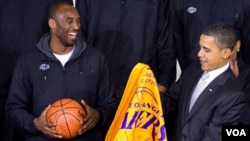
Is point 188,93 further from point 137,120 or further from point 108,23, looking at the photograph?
point 108,23

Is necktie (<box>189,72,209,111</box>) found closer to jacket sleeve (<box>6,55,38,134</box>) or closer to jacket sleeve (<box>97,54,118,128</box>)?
jacket sleeve (<box>97,54,118,128</box>)

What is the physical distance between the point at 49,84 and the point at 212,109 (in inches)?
39.4

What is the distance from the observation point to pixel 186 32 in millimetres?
4137

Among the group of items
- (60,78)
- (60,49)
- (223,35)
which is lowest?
(60,78)

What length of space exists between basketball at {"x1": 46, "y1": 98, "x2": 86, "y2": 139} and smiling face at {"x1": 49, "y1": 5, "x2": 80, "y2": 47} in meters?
0.46

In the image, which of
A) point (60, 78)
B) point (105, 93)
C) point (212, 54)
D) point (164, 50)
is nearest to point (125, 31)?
point (164, 50)

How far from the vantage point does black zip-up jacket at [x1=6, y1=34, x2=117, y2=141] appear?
347 centimetres

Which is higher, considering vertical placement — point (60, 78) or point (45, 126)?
point (60, 78)

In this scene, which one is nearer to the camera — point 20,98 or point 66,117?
point 66,117

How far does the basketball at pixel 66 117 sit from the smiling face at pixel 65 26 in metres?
0.46

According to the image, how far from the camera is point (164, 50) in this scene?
4.15 meters

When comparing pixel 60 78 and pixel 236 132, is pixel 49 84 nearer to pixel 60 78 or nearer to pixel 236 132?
pixel 60 78

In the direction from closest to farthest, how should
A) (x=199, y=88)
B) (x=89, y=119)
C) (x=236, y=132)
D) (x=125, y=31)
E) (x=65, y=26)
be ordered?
(x=236, y=132)
(x=89, y=119)
(x=199, y=88)
(x=65, y=26)
(x=125, y=31)

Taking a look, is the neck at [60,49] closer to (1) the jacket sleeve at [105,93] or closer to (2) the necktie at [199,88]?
(1) the jacket sleeve at [105,93]
